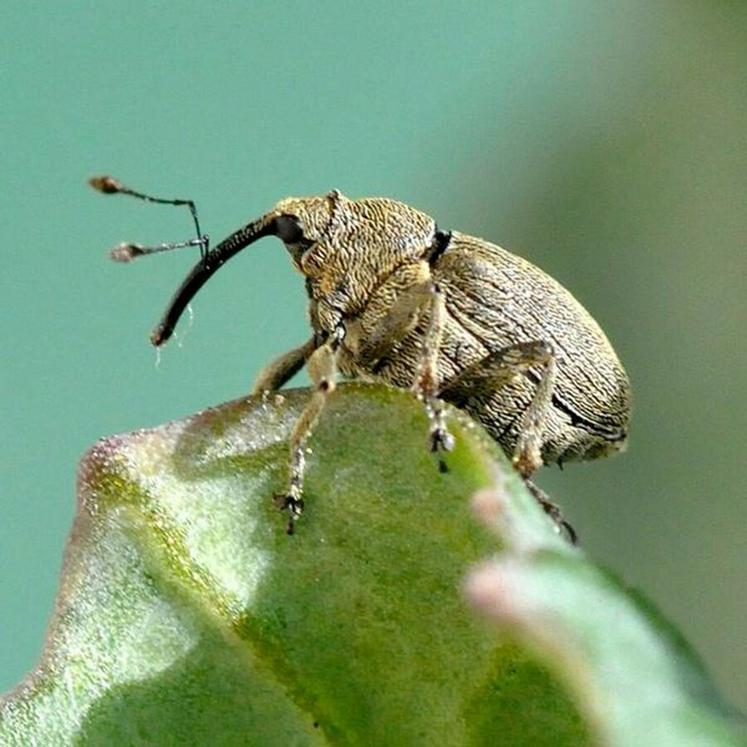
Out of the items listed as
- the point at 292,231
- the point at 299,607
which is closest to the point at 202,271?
the point at 292,231

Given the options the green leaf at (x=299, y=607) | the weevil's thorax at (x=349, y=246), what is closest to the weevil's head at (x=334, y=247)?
the weevil's thorax at (x=349, y=246)

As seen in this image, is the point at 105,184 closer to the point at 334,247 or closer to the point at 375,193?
the point at 334,247

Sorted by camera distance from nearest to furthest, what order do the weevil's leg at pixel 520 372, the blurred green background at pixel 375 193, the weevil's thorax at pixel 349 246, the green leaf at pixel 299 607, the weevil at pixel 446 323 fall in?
the green leaf at pixel 299 607 → the weevil's leg at pixel 520 372 → the weevil at pixel 446 323 → the weevil's thorax at pixel 349 246 → the blurred green background at pixel 375 193

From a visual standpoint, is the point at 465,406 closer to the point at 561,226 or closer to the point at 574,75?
the point at 561,226

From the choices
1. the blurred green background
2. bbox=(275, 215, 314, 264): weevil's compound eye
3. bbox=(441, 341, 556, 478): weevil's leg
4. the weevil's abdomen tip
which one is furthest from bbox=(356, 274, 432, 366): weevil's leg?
the blurred green background

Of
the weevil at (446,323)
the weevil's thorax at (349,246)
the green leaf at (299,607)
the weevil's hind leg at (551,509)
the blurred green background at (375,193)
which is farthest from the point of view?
the blurred green background at (375,193)

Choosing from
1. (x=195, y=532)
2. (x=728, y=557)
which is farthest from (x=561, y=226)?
(x=195, y=532)

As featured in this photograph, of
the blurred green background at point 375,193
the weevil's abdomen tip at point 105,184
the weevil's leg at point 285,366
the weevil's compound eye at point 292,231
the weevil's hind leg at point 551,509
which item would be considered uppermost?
the weevil's hind leg at point 551,509

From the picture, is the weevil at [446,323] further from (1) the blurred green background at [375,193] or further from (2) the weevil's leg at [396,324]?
(1) the blurred green background at [375,193]
